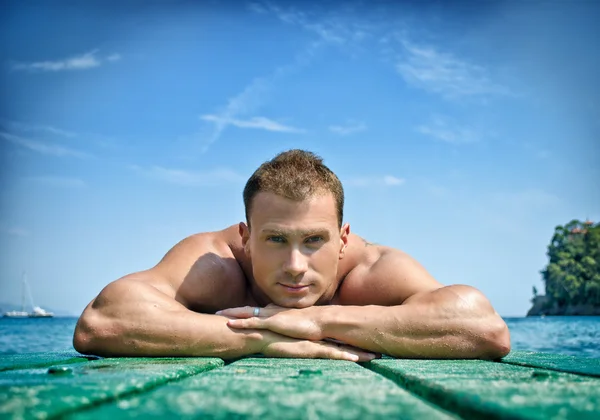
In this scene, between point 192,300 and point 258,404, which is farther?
point 192,300

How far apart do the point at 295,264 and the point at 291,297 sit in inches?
9.7

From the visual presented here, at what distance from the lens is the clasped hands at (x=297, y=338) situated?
330cm

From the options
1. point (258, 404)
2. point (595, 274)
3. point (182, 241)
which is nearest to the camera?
point (258, 404)

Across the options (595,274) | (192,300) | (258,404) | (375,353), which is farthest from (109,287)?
(595,274)

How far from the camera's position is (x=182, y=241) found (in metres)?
4.46

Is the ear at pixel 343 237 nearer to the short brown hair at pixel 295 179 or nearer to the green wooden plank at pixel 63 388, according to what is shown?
the short brown hair at pixel 295 179

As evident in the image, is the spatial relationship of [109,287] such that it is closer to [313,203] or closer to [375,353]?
[313,203]

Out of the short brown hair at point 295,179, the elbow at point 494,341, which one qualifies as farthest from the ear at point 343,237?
the elbow at point 494,341

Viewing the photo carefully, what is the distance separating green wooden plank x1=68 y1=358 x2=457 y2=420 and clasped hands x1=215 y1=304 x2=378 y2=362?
1.45 meters

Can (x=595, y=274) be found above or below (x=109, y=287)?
above

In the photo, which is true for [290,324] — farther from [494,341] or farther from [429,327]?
[494,341]

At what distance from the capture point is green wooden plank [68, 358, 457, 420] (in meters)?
1.24

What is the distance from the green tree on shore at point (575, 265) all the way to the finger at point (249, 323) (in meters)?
81.2

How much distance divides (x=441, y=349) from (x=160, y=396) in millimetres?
2254
